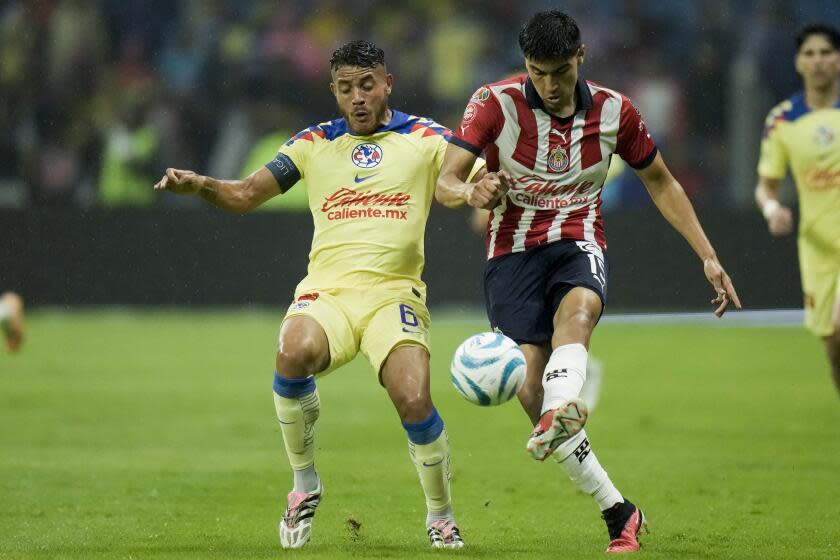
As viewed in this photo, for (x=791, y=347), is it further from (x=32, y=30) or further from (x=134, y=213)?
(x=32, y=30)

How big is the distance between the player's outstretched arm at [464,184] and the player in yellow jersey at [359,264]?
44 cm

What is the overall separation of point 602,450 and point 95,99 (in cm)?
1097

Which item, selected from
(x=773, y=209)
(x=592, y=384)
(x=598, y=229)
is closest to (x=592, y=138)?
(x=598, y=229)

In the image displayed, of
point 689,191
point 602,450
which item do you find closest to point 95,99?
point 689,191

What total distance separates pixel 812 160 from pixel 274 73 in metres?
10.3

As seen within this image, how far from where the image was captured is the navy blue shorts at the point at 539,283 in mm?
6352

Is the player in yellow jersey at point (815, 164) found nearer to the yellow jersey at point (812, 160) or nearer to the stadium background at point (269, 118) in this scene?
the yellow jersey at point (812, 160)

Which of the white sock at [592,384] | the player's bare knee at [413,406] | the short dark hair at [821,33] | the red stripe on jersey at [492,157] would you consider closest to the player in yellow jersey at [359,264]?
the player's bare knee at [413,406]

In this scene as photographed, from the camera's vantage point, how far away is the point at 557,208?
21.2 ft

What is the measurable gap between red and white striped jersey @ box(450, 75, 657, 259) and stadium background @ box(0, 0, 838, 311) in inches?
414

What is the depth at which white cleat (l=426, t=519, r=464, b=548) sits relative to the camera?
248 inches

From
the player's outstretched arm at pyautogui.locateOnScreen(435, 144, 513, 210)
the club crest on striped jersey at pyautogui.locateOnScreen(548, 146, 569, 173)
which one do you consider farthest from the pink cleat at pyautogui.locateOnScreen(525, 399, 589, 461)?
the club crest on striped jersey at pyautogui.locateOnScreen(548, 146, 569, 173)

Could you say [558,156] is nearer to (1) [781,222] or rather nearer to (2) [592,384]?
(1) [781,222]

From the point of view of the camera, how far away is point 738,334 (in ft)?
59.2
